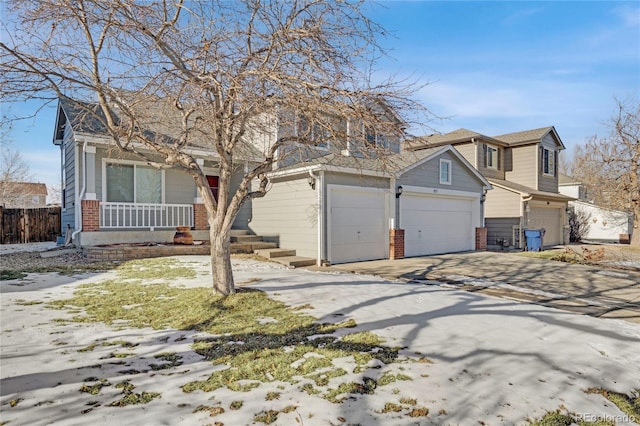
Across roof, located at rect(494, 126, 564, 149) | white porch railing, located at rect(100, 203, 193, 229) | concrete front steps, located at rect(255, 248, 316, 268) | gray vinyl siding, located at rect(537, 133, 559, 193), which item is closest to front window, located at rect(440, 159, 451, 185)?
concrete front steps, located at rect(255, 248, 316, 268)

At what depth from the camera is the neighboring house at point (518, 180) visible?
1895cm

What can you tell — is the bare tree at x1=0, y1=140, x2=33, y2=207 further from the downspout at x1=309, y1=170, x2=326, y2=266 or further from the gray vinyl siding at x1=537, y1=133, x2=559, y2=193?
the gray vinyl siding at x1=537, y1=133, x2=559, y2=193

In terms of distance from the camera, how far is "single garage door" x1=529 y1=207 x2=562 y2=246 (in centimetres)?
1992

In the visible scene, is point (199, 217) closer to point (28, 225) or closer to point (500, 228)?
point (28, 225)

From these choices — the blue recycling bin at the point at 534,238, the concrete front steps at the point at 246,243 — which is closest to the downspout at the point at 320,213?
the concrete front steps at the point at 246,243

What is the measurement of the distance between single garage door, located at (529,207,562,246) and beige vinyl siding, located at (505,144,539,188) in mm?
1666

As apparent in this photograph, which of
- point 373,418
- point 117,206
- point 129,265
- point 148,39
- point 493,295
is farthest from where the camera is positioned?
point 117,206

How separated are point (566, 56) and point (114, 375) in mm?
12708

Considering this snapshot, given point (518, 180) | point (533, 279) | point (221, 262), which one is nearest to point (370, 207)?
point (533, 279)

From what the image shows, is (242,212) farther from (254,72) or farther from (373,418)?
(373,418)

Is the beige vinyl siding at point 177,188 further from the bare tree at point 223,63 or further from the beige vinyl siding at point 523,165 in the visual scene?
the beige vinyl siding at point 523,165

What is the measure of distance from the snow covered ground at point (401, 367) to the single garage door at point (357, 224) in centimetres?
498

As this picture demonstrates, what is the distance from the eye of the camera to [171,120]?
24.6 feet

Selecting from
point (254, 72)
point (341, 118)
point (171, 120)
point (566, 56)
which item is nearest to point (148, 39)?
point (254, 72)
